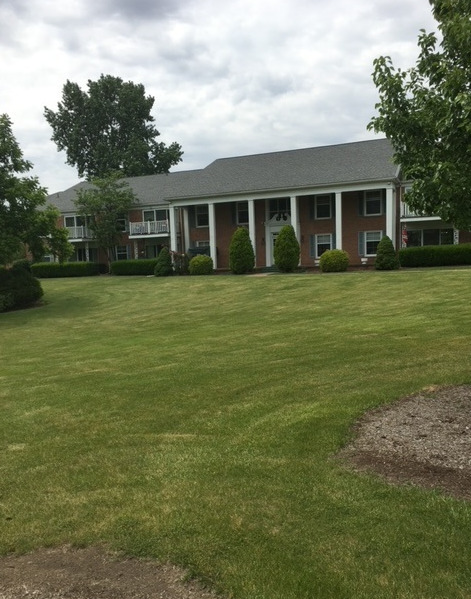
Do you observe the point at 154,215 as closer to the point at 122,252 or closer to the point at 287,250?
the point at 122,252

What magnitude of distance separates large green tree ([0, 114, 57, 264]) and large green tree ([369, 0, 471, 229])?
20.3 m

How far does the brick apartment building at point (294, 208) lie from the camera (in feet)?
109

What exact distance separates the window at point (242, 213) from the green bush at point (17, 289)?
1633cm

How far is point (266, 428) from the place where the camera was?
18.7 feet

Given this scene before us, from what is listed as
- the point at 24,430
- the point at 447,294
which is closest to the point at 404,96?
the point at 24,430

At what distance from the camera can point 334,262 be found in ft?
98.8

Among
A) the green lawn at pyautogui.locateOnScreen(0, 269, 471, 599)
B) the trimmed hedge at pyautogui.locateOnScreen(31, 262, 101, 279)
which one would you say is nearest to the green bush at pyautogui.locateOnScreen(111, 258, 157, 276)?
the trimmed hedge at pyautogui.locateOnScreen(31, 262, 101, 279)

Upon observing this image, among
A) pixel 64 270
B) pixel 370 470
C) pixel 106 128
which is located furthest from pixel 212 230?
pixel 106 128

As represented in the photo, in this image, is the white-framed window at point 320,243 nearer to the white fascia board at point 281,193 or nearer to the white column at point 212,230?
the white fascia board at point 281,193

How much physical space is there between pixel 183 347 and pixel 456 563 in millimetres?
9830

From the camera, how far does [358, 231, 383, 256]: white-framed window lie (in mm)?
34531

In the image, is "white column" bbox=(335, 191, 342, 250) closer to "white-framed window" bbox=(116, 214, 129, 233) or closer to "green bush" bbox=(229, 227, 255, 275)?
"green bush" bbox=(229, 227, 255, 275)

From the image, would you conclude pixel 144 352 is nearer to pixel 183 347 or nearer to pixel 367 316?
Result: pixel 183 347

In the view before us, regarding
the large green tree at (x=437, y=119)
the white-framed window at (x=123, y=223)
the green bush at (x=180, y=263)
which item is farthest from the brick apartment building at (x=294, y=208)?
the large green tree at (x=437, y=119)
